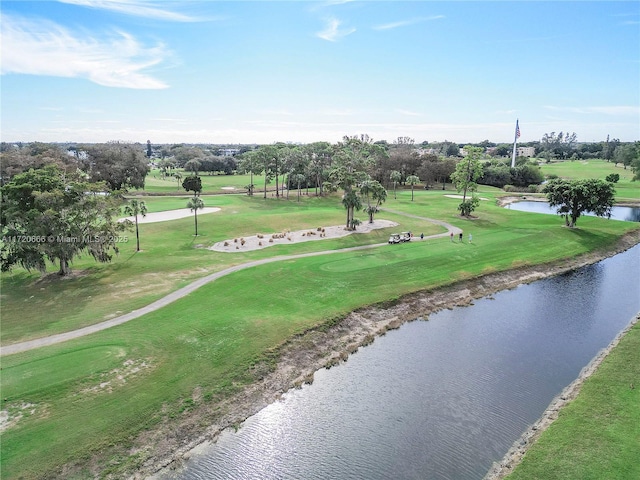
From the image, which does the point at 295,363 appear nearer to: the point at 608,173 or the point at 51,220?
the point at 51,220

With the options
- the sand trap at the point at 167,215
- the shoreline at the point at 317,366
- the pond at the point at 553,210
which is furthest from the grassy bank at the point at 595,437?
the pond at the point at 553,210

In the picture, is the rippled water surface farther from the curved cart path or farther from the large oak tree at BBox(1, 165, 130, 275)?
the large oak tree at BBox(1, 165, 130, 275)

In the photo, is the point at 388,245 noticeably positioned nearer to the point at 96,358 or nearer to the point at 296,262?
the point at 296,262

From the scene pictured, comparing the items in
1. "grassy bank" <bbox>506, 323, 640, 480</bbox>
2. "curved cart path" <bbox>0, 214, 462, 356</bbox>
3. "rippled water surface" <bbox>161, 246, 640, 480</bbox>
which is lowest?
"rippled water surface" <bbox>161, 246, 640, 480</bbox>

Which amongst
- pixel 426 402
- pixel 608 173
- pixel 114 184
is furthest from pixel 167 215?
pixel 608 173

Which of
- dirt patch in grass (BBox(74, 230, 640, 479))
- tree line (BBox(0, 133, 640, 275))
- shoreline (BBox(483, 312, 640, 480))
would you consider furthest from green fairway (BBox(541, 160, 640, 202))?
shoreline (BBox(483, 312, 640, 480))

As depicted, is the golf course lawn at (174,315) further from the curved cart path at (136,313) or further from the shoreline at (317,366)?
the curved cart path at (136,313)

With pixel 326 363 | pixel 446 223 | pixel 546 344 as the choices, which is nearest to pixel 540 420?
pixel 546 344
